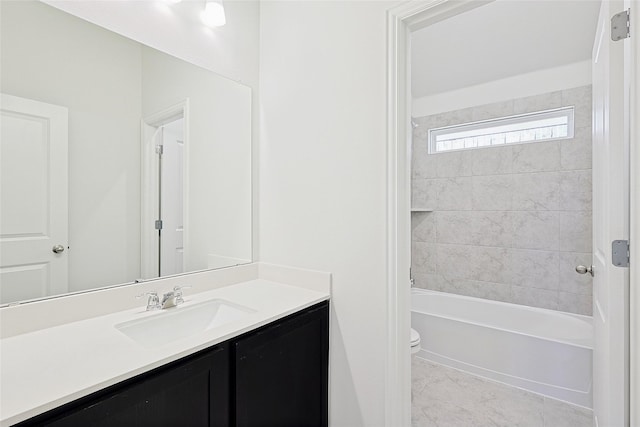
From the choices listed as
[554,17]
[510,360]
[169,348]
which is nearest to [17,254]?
[169,348]

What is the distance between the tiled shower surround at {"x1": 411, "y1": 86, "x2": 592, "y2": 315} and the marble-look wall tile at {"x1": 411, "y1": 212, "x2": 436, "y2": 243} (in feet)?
0.03

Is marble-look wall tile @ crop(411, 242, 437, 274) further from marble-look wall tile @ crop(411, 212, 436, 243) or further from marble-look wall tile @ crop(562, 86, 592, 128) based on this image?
marble-look wall tile @ crop(562, 86, 592, 128)

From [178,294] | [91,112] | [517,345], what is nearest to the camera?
[91,112]

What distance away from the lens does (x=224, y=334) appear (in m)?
1.00

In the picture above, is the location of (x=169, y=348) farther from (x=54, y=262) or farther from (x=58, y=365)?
(x=54, y=262)

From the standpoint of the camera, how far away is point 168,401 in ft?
2.80

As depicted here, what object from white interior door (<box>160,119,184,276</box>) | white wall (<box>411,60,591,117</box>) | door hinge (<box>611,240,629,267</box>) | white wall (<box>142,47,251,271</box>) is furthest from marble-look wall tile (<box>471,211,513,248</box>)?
white interior door (<box>160,119,184,276</box>)

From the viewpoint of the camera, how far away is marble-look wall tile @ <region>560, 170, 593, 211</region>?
2451 millimetres

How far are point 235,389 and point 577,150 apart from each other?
3.01 m

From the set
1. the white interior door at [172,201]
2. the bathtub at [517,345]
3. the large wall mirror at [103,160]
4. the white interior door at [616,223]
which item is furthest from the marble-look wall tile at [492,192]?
the white interior door at [172,201]

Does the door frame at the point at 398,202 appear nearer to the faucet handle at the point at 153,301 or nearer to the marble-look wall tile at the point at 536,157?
the faucet handle at the point at 153,301

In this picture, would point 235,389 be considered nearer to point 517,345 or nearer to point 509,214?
point 517,345

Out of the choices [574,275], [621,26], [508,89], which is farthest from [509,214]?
[621,26]

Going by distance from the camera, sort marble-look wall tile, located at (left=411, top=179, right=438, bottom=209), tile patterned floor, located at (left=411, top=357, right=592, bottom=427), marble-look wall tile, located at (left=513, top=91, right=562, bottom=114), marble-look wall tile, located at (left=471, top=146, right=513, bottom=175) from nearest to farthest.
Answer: tile patterned floor, located at (left=411, top=357, right=592, bottom=427)
marble-look wall tile, located at (left=513, top=91, right=562, bottom=114)
marble-look wall tile, located at (left=471, top=146, right=513, bottom=175)
marble-look wall tile, located at (left=411, top=179, right=438, bottom=209)
